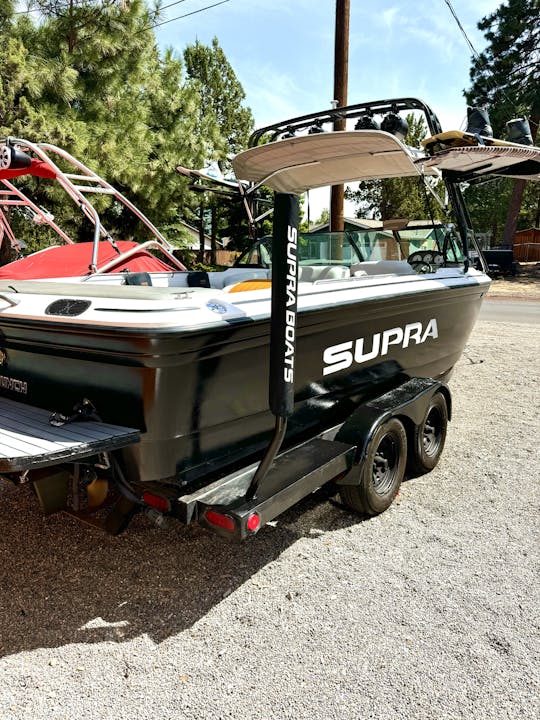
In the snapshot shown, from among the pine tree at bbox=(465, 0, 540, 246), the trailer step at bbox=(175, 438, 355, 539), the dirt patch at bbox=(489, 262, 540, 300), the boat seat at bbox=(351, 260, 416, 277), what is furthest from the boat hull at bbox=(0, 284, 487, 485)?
the pine tree at bbox=(465, 0, 540, 246)

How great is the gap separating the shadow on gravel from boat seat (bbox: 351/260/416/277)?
2.09 meters

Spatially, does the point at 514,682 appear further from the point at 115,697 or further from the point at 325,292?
the point at 325,292

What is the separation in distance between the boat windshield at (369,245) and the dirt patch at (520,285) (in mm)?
14280

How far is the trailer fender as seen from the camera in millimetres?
3084

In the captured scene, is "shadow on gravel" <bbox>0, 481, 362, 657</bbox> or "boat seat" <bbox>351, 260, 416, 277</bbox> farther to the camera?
"boat seat" <bbox>351, 260, 416, 277</bbox>

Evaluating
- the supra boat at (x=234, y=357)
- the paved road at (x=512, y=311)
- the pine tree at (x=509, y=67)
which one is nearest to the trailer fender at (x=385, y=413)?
the supra boat at (x=234, y=357)

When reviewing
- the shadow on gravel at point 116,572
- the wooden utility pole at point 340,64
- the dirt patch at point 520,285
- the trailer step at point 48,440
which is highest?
the wooden utility pole at point 340,64

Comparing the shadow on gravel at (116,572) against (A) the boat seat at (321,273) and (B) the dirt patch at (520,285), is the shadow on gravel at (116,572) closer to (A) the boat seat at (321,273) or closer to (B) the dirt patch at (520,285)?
(A) the boat seat at (321,273)

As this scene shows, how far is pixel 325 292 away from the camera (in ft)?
10.2

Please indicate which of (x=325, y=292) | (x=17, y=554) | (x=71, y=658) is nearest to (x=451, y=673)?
(x=71, y=658)

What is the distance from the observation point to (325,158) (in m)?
3.14

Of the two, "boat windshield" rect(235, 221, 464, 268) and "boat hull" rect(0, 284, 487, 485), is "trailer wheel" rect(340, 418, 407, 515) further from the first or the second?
"boat windshield" rect(235, 221, 464, 268)

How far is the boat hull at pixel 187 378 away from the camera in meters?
2.31

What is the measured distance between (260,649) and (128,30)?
11800 mm
